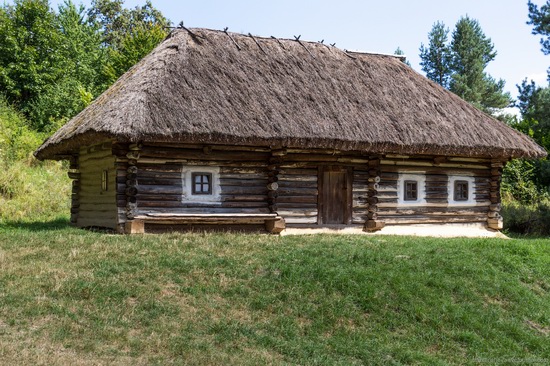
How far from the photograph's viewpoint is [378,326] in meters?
10.4

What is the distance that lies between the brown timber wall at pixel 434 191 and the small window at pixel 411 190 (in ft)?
0.75

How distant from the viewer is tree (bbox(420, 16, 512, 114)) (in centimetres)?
4293

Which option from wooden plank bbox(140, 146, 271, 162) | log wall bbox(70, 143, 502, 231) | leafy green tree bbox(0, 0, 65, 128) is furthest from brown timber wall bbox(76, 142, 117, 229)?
leafy green tree bbox(0, 0, 65, 128)

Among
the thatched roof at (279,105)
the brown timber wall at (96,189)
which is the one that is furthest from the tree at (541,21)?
the brown timber wall at (96,189)

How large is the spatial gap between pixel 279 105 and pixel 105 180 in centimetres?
454

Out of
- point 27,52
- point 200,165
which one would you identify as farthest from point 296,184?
point 27,52

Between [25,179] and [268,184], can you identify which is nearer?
[268,184]

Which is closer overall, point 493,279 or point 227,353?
point 227,353

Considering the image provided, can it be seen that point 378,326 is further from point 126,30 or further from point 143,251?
point 126,30

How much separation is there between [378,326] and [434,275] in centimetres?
249

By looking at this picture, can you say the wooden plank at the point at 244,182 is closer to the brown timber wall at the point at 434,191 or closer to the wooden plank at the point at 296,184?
the wooden plank at the point at 296,184

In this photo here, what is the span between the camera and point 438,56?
148ft

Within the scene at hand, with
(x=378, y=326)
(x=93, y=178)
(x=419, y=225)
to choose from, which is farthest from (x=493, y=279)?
(x=93, y=178)

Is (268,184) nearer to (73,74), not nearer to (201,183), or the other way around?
(201,183)
